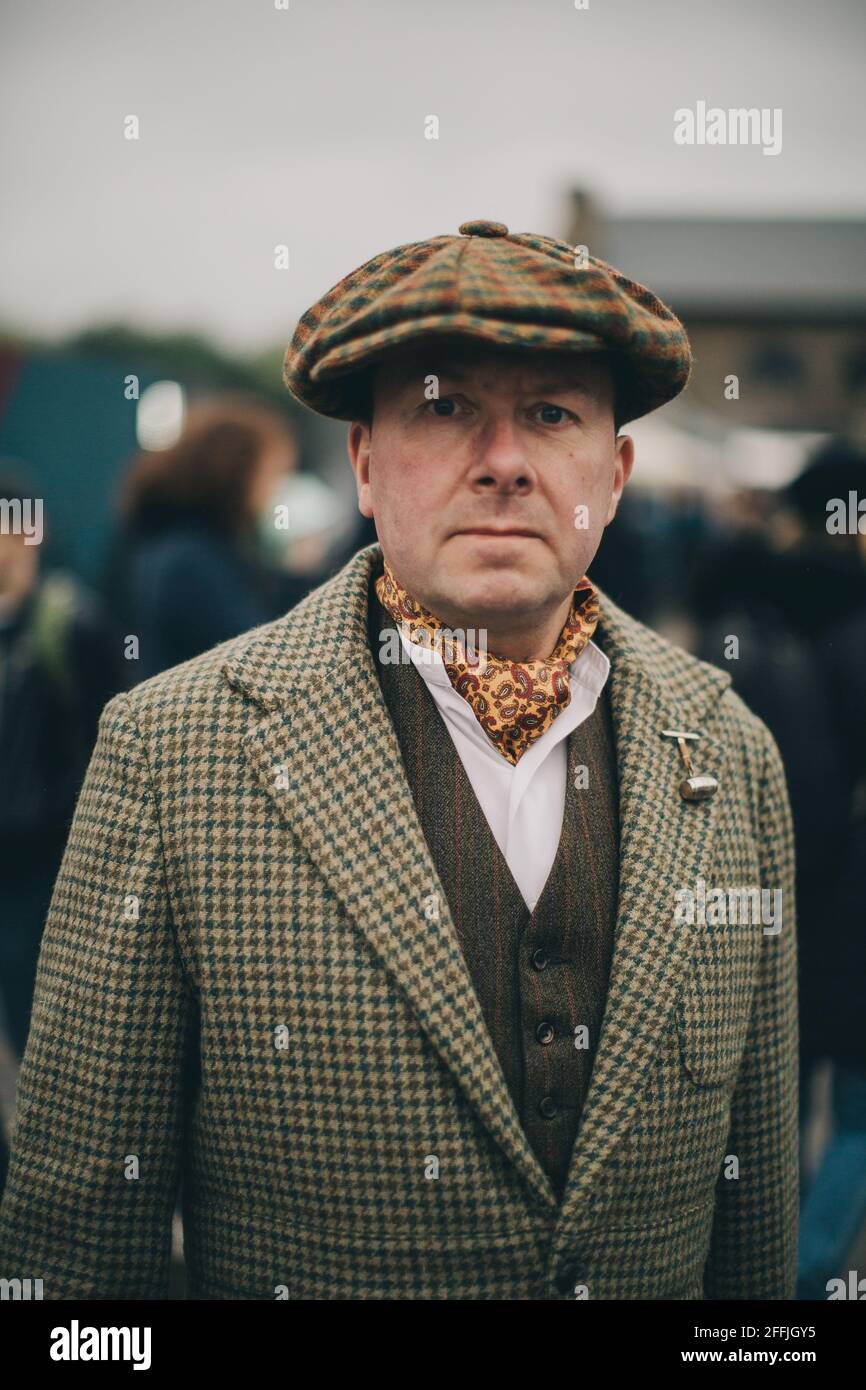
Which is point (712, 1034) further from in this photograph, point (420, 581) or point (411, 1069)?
point (420, 581)

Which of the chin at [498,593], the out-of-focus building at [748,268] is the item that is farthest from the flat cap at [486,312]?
the out-of-focus building at [748,268]

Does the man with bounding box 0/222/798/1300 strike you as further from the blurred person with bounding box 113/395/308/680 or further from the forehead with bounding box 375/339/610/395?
the blurred person with bounding box 113/395/308/680

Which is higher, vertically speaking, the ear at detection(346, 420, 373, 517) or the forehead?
the forehead

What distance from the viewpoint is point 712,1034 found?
1.79 m

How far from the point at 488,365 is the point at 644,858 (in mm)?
705

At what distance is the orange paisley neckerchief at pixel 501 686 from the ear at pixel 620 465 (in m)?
0.26

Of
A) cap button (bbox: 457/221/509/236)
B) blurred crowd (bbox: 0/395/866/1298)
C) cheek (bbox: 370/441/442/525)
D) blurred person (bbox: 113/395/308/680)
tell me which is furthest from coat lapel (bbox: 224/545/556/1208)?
blurred person (bbox: 113/395/308/680)

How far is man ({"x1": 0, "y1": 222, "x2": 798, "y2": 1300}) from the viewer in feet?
5.39

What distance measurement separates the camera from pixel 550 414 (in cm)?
170

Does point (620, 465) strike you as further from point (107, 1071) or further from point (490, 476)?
point (107, 1071)

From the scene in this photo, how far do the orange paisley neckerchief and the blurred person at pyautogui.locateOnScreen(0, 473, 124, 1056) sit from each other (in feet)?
6.79

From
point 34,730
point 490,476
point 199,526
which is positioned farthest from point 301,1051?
point 199,526

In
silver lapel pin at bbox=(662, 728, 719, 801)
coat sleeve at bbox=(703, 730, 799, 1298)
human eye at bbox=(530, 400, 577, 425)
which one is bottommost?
coat sleeve at bbox=(703, 730, 799, 1298)
